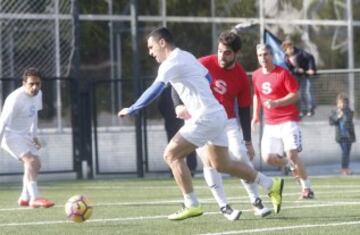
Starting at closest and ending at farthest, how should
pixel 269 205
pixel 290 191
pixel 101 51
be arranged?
1. pixel 269 205
2. pixel 290 191
3. pixel 101 51

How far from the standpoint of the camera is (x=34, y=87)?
14.9 m

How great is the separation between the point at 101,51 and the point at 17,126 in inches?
400

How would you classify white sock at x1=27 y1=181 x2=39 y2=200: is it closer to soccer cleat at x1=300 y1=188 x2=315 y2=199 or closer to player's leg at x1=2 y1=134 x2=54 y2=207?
player's leg at x1=2 y1=134 x2=54 y2=207

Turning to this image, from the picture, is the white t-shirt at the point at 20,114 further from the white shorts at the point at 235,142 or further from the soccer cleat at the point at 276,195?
the soccer cleat at the point at 276,195

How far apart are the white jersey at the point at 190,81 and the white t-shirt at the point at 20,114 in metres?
3.74

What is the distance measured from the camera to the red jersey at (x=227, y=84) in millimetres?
12703

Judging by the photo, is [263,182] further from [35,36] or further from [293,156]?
[35,36]

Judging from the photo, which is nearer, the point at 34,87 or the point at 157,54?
the point at 157,54

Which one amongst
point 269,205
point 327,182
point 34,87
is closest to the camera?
point 269,205

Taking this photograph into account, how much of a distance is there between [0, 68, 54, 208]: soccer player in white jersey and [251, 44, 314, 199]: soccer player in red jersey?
286cm

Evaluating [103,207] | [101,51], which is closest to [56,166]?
[101,51]

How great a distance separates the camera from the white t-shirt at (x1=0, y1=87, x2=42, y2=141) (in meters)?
15.0

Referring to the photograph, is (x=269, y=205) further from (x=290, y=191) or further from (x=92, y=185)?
(x=92, y=185)

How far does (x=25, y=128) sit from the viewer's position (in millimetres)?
15297
